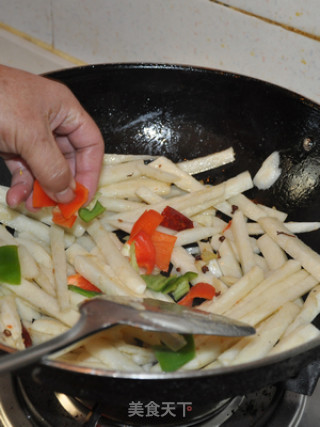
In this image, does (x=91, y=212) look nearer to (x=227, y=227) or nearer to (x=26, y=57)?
(x=227, y=227)

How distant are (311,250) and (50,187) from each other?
0.69m

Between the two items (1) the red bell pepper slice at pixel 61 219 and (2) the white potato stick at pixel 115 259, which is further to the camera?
(1) the red bell pepper slice at pixel 61 219

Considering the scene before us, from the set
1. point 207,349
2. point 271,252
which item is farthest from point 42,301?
point 271,252

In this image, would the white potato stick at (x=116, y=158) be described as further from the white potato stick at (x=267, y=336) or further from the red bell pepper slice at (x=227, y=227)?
the white potato stick at (x=267, y=336)

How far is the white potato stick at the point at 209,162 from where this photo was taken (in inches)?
64.0

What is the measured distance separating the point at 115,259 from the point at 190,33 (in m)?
0.88

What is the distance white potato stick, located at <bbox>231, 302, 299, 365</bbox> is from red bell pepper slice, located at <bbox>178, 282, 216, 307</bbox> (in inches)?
6.8

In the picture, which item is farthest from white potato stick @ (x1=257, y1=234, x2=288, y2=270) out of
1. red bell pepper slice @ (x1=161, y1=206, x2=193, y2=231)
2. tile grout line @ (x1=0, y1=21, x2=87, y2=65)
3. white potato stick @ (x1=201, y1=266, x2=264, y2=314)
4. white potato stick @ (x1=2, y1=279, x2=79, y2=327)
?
tile grout line @ (x1=0, y1=21, x2=87, y2=65)

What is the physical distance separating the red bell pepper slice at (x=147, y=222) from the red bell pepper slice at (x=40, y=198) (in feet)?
0.77

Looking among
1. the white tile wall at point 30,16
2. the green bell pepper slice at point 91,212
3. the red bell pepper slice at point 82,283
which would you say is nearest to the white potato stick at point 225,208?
the green bell pepper slice at point 91,212

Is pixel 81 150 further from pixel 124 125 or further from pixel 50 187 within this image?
pixel 124 125

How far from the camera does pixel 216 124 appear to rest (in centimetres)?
166

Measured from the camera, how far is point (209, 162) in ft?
5.34

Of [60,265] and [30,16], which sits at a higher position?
[30,16]
